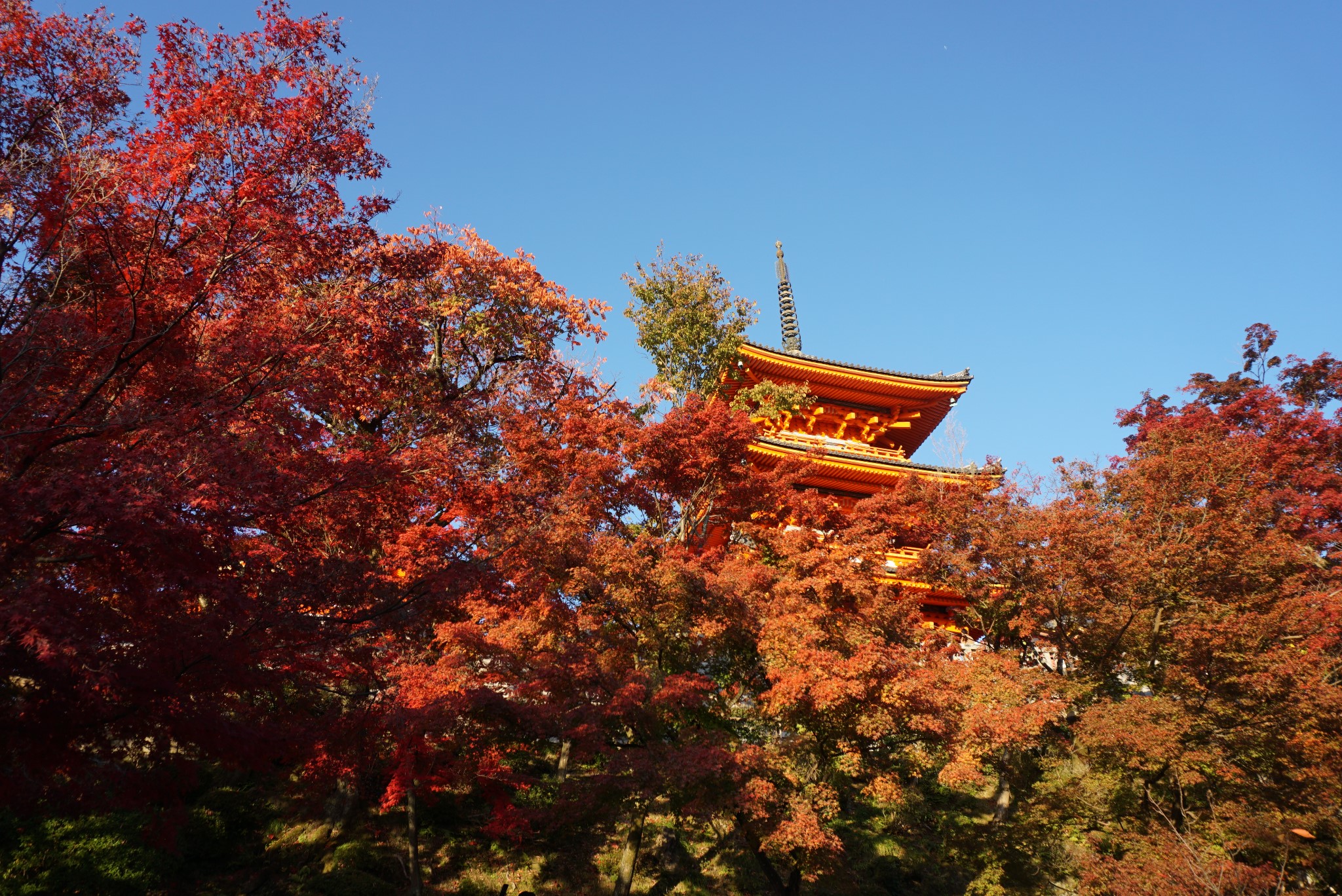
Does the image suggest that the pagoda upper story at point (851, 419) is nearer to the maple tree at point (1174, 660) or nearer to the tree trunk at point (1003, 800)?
the maple tree at point (1174, 660)

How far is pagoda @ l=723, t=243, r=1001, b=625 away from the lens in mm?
20781

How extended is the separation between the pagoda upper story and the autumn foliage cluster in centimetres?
443

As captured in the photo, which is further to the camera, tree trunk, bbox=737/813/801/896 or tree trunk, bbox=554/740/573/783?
tree trunk, bbox=554/740/573/783

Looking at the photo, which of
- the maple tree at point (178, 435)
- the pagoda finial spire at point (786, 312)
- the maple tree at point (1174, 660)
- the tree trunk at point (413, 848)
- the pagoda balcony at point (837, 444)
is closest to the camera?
the maple tree at point (178, 435)

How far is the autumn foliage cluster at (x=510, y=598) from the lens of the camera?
6.01 m

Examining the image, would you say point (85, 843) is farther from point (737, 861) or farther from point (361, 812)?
point (737, 861)

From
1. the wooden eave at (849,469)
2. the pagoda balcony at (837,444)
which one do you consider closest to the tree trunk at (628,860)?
the wooden eave at (849,469)

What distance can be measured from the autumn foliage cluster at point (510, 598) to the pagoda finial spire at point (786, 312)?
17.6 m

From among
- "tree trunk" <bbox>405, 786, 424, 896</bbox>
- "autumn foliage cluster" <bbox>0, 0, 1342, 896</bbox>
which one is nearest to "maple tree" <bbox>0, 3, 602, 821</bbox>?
"autumn foliage cluster" <bbox>0, 0, 1342, 896</bbox>

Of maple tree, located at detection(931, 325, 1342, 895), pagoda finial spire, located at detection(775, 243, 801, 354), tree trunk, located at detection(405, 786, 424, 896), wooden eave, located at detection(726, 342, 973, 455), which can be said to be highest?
pagoda finial spire, located at detection(775, 243, 801, 354)

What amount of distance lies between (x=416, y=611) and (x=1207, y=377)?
2653 cm

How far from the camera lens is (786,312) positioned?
118ft

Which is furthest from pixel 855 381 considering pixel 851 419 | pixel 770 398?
pixel 770 398

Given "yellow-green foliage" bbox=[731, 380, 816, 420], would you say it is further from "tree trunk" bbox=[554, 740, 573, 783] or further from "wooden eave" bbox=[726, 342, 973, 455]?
"tree trunk" bbox=[554, 740, 573, 783]
